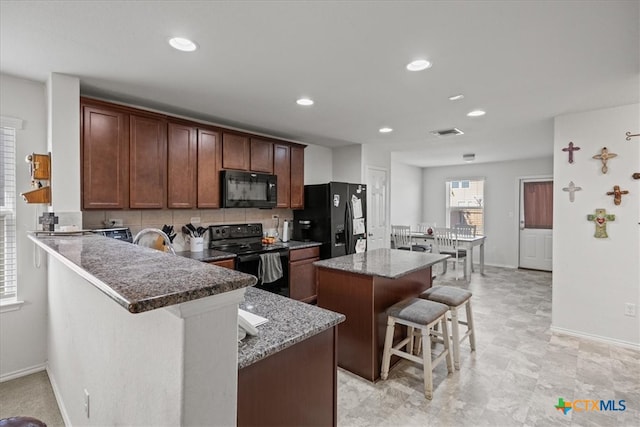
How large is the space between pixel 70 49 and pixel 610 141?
14.9 feet

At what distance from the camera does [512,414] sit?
2086 mm

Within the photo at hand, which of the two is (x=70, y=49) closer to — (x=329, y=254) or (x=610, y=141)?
(x=329, y=254)

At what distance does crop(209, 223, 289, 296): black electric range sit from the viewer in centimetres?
360

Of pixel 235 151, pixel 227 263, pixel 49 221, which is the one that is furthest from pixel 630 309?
pixel 49 221

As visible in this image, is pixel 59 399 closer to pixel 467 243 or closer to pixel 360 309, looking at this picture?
pixel 360 309

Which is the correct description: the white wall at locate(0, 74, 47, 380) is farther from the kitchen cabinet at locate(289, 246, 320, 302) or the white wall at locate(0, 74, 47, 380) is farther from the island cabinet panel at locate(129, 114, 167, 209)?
the kitchen cabinet at locate(289, 246, 320, 302)

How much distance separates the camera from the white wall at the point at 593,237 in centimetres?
303

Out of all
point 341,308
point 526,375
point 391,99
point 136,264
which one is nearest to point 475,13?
point 391,99

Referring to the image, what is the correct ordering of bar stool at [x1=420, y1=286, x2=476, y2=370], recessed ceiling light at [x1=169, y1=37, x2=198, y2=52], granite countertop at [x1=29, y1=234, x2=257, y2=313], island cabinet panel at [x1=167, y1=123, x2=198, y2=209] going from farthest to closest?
island cabinet panel at [x1=167, y1=123, x2=198, y2=209]
bar stool at [x1=420, y1=286, x2=476, y2=370]
recessed ceiling light at [x1=169, y1=37, x2=198, y2=52]
granite countertop at [x1=29, y1=234, x2=257, y2=313]

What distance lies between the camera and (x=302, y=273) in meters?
4.18

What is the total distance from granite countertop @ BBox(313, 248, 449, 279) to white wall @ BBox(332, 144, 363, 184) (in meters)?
2.15

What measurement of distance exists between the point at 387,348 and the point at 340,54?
2126mm

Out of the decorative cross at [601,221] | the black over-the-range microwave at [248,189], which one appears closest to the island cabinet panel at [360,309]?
the black over-the-range microwave at [248,189]

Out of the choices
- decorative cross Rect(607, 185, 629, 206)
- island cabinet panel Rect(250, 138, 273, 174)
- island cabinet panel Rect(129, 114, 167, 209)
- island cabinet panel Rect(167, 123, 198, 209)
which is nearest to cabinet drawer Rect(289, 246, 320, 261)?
island cabinet panel Rect(250, 138, 273, 174)
